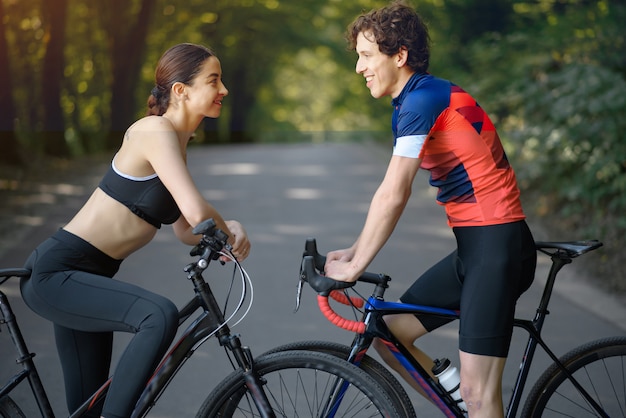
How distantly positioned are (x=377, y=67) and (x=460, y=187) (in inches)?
20.3

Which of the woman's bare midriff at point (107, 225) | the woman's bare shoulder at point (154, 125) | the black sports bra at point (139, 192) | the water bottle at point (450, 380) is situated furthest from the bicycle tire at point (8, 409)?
the water bottle at point (450, 380)

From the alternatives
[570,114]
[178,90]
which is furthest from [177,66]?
[570,114]

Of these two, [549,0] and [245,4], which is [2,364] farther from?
[245,4]

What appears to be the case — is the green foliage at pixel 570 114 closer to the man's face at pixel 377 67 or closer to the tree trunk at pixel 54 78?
the man's face at pixel 377 67

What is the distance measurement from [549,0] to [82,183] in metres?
8.78

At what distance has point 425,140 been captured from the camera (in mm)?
2932

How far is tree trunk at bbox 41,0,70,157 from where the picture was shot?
61.8 ft

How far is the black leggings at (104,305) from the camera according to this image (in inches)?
120

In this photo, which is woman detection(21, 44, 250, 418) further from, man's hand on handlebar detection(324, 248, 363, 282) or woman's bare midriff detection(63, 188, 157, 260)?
man's hand on handlebar detection(324, 248, 363, 282)

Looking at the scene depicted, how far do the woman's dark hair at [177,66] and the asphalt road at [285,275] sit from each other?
5.37 feet

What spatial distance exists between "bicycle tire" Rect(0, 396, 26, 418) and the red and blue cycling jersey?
1.70 metres

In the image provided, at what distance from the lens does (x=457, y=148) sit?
3.02 m

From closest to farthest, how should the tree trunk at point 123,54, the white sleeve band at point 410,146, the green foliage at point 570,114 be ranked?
the white sleeve band at point 410,146 → the green foliage at point 570,114 → the tree trunk at point 123,54

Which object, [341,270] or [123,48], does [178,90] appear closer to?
[341,270]
